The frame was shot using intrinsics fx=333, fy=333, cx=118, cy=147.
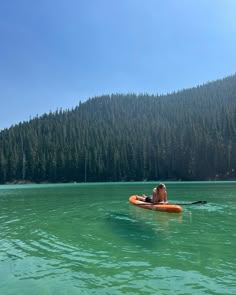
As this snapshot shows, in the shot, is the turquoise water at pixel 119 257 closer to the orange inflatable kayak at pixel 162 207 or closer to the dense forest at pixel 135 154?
the orange inflatable kayak at pixel 162 207

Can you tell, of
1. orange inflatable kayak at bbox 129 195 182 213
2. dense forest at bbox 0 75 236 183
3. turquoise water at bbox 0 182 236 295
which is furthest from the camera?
dense forest at bbox 0 75 236 183

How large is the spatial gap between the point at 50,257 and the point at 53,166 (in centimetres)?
13681

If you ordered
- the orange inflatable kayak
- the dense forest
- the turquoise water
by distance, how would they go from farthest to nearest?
1. the dense forest
2. the orange inflatable kayak
3. the turquoise water

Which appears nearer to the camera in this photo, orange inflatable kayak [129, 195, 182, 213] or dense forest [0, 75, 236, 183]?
orange inflatable kayak [129, 195, 182, 213]

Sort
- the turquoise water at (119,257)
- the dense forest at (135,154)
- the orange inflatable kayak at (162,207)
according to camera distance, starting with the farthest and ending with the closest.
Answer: the dense forest at (135,154)
the orange inflatable kayak at (162,207)
the turquoise water at (119,257)

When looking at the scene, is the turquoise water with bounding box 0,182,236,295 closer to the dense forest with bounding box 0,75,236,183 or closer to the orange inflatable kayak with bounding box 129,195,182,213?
the orange inflatable kayak with bounding box 129,195,182,213

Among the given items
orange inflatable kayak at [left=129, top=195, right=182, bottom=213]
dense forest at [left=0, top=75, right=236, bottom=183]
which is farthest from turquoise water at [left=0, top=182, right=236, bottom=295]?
dense forest at [left=0, top=75, right=236, bottom=183]

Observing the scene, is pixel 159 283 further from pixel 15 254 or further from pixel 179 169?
pixel 179 169

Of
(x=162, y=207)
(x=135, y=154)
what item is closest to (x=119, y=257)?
(x=162, y=207)

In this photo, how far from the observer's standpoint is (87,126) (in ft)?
608

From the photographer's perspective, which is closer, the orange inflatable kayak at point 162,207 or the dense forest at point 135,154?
the orange inflatable kayak at point 162,207

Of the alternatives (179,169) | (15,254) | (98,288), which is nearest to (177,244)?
(98,288)

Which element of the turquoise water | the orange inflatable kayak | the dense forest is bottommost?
the turquoise water

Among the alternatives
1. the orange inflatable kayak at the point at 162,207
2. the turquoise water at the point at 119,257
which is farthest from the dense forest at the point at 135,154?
the turquoise water at the point at 119,257
